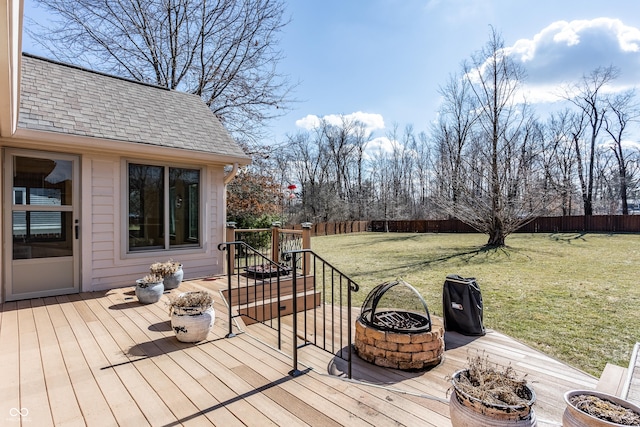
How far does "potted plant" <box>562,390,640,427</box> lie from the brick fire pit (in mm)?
1870

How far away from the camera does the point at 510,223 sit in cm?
1291

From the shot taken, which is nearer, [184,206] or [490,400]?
[490,400]

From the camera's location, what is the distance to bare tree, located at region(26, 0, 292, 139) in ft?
36.8

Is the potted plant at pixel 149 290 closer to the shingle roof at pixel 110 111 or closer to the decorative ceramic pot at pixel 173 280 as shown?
the decorative ceramic pot at pixel 173 280

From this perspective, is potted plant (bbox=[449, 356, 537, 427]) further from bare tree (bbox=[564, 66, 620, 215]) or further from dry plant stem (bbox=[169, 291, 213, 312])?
bare tree (bbox=[564, 66, 620, 215])

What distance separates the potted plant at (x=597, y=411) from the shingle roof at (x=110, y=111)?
18.3ft

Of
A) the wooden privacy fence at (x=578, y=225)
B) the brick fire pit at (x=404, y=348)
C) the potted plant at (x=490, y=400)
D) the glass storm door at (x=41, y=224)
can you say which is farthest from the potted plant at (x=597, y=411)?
the wooden privacy fence at (x=578, y=225)

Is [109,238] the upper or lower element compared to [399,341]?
upper

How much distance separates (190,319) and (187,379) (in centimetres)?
72

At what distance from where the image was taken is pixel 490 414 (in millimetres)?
1562

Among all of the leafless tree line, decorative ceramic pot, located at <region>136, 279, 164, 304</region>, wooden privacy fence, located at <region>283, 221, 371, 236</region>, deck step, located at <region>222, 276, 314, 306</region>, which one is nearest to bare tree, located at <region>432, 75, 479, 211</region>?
the leafless tree line

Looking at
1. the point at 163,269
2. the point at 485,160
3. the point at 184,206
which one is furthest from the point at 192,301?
the point at 485,160

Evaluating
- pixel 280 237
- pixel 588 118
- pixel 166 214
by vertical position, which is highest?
pixel 588 118

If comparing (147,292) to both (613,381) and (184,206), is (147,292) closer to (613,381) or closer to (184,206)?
(184,206)
